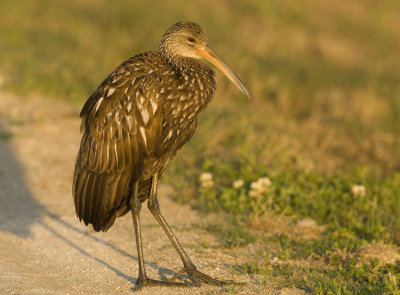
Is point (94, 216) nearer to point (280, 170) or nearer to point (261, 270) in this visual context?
point (261, 270)

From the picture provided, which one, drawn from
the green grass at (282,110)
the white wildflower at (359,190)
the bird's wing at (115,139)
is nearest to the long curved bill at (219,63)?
the bird's wing at (115,139)

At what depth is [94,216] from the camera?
4.18m

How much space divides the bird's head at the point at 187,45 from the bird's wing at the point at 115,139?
1.21 ft

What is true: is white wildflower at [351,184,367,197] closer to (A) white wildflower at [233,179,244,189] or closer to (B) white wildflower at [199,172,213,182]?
(A) white wildflower at [233,179,244,189]

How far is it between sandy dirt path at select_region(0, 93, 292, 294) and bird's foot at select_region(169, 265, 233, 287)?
0.05 metres

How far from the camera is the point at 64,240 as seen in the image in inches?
198

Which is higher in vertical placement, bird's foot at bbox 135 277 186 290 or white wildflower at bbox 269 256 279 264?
white wildflower at bbox 269 256 279 264

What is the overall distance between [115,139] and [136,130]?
159mm

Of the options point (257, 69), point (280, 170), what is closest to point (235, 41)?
point (257, 69)

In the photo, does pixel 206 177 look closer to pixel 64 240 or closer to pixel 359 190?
pixel 359 190

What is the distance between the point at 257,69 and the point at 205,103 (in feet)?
19.6

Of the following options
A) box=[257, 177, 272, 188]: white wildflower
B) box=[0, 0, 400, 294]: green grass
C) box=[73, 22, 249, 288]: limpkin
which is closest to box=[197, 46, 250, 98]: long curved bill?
box=[73, 22, 249, 288]: limpkin

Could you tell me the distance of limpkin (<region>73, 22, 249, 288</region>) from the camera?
404cm

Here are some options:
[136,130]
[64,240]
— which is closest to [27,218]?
[64,240]
